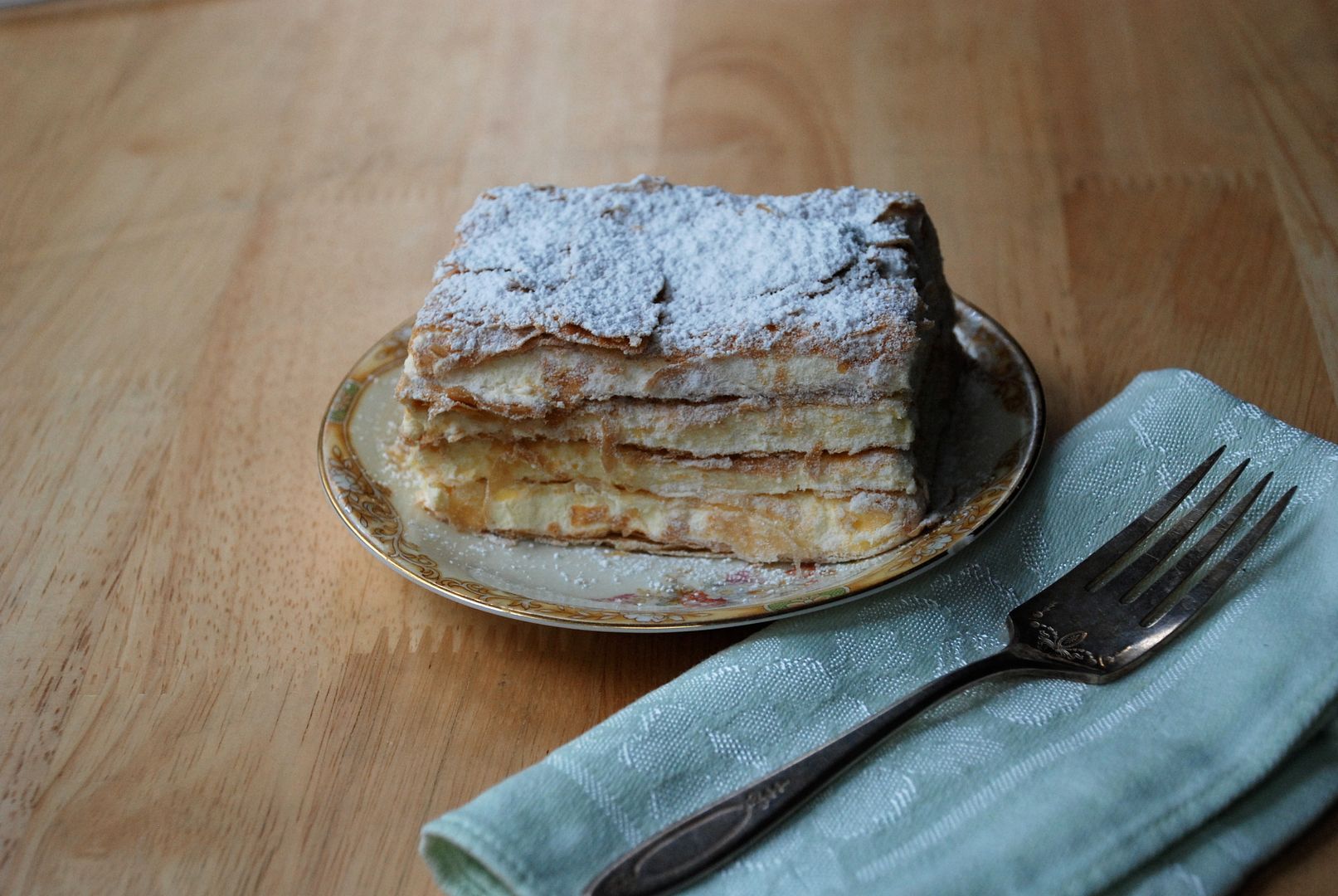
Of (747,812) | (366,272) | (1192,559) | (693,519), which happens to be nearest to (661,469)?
(693,519)

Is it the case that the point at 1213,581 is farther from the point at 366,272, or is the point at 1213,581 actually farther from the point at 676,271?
the point at 366,272

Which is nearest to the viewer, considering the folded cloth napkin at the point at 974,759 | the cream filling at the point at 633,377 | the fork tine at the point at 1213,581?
the folded cloth napkin at the point at 974,759

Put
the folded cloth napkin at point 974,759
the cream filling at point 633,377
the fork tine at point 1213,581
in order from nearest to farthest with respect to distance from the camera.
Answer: the folded cloth napkin at point 974,759 < the fork tine at point 1213,581 < the cream filling at point 633,377

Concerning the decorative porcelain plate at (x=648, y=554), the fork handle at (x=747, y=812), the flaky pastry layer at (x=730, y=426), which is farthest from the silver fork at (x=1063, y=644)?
the flaky pastry layer at (x=730, y=426)

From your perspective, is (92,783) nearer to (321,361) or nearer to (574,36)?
(321,361)

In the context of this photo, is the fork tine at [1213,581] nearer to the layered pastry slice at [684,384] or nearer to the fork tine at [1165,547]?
the fork tine at [1165,547]

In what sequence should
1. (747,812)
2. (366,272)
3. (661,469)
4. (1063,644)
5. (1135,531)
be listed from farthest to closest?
1. (366,272)
2. (661,469)
3. (1135,531)
4. (1063,644)
5. (747,812)
